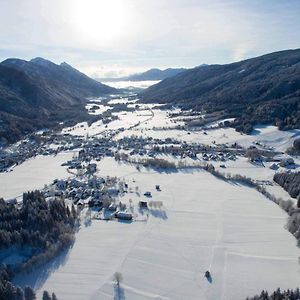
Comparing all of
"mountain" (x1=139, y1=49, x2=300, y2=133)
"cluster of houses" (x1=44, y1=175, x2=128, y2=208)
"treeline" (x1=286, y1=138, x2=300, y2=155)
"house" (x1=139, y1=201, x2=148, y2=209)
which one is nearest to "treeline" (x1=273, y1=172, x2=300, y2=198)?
"treeline" (x1=286, y1=138, x2=300, y2=155)

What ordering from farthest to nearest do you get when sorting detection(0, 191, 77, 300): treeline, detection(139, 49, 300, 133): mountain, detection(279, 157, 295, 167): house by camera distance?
detection(139, 49, 300, 133): mountain
detection(279, 157, 295, 167): house
detection(0, 191, 77, 300): treeline

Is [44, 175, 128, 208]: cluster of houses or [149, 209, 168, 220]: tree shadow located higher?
[44, 175, 128, 208]: cluster of houses

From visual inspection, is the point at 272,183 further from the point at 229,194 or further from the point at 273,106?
the point at 273,106

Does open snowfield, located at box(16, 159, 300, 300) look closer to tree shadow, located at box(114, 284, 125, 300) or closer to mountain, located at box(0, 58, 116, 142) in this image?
tree shadow, located at box(114, 284, 125, 300)

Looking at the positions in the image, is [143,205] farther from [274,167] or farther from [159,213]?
[274,167]

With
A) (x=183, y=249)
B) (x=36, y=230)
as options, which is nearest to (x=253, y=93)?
(x=183, y=249)

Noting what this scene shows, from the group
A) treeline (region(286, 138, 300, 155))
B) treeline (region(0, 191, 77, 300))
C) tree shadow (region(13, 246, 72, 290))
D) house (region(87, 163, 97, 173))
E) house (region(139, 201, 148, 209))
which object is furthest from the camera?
treeline (region(286, 138, 300, 155))
